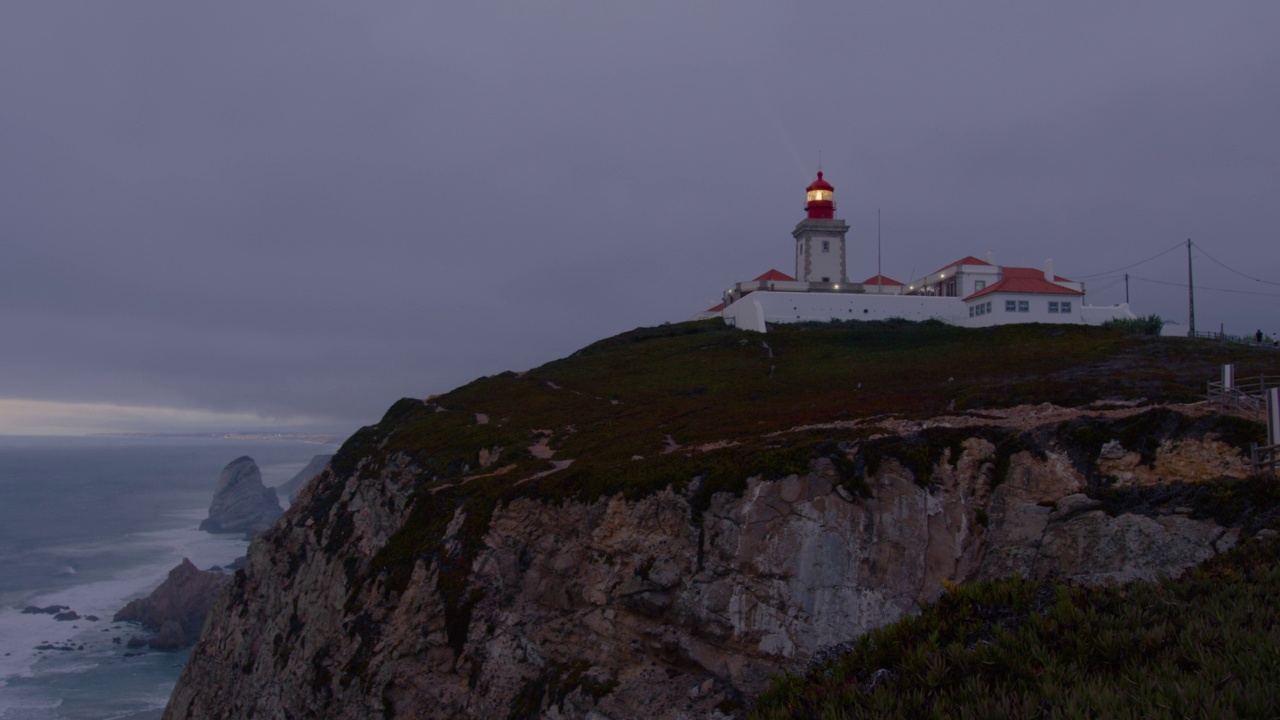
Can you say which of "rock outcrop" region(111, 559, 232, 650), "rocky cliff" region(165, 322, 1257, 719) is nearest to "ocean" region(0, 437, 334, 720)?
Answer: "rock outcrop" region(111, 559, 232, 650)

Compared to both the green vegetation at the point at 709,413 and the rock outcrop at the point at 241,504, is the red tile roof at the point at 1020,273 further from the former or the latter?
the rock outcrop at the point at 241,504

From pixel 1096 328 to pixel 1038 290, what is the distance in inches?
256

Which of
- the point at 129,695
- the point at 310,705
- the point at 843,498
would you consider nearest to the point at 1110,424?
the point at 843,498

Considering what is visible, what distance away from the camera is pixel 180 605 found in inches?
2415

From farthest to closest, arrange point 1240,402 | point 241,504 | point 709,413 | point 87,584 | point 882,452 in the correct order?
point 241,504 < point 87,584 < point 709,413 < point 882,452 < point 1240,402

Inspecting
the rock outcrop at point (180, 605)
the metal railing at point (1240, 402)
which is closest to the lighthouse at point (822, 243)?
the metal railing at point (1240, 402)

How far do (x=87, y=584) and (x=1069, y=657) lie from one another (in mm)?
93165

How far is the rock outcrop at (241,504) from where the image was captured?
11544 cm

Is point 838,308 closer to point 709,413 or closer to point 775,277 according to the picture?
point 775,277

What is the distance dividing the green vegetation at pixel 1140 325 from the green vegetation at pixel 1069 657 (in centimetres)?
4450

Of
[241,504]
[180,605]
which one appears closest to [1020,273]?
[180,605]

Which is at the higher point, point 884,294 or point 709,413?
point 884,294

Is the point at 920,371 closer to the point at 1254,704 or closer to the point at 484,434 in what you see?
the point at 484,434

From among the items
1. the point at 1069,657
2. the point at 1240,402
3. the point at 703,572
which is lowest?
the point at 703,572
